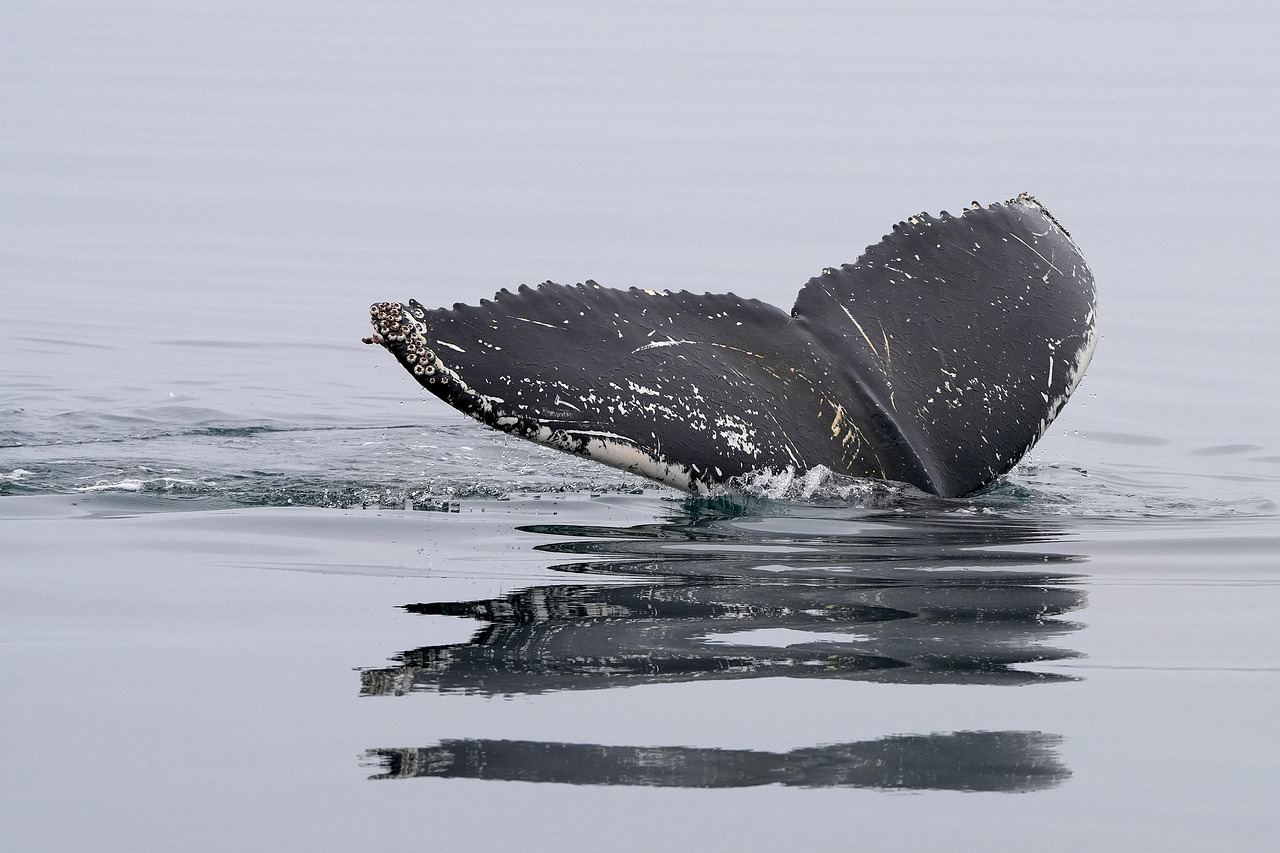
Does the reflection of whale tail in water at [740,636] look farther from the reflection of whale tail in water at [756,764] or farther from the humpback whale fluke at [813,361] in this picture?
the humpback whale fluke at [813,361]

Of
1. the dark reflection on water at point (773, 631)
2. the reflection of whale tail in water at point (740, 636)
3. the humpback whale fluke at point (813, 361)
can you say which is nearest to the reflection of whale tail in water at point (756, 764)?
the dark reflection on water at point (773, 631)

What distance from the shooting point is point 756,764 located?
11.8 ft

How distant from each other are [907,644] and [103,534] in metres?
3.02

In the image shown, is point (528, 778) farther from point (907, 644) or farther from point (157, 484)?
point (157, 484)

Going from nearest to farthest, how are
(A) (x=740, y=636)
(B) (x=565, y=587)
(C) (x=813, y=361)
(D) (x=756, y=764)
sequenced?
1. (D) (x=756, y=764)
2. (A) (x=740, y=636)
3. (B) (x=565, y=587)
4. (C) (x=813, y=361)

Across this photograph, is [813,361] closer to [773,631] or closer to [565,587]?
[565,587]

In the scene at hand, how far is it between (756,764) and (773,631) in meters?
1.14

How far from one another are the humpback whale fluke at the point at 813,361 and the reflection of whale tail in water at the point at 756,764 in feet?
6.72

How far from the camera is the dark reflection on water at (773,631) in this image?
358 cm

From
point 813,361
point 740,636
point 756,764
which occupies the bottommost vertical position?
point 756,764

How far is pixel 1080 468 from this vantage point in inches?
349

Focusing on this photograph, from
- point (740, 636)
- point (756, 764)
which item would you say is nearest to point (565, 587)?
point (740, 636)

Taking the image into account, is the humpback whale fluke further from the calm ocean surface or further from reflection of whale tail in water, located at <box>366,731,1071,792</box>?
reflection of whale tail in water, located at <box>366,731,1071,792</box>

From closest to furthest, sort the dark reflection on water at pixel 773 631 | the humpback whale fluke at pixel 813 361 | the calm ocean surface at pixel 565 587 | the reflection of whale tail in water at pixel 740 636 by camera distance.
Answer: the calm ocean surface at pixel 565 587
the dark reflection on water at pixel 773 631
the reflection of whale tail in water at pixel 740 636
the humpback whale fluke at pixel 813 361
